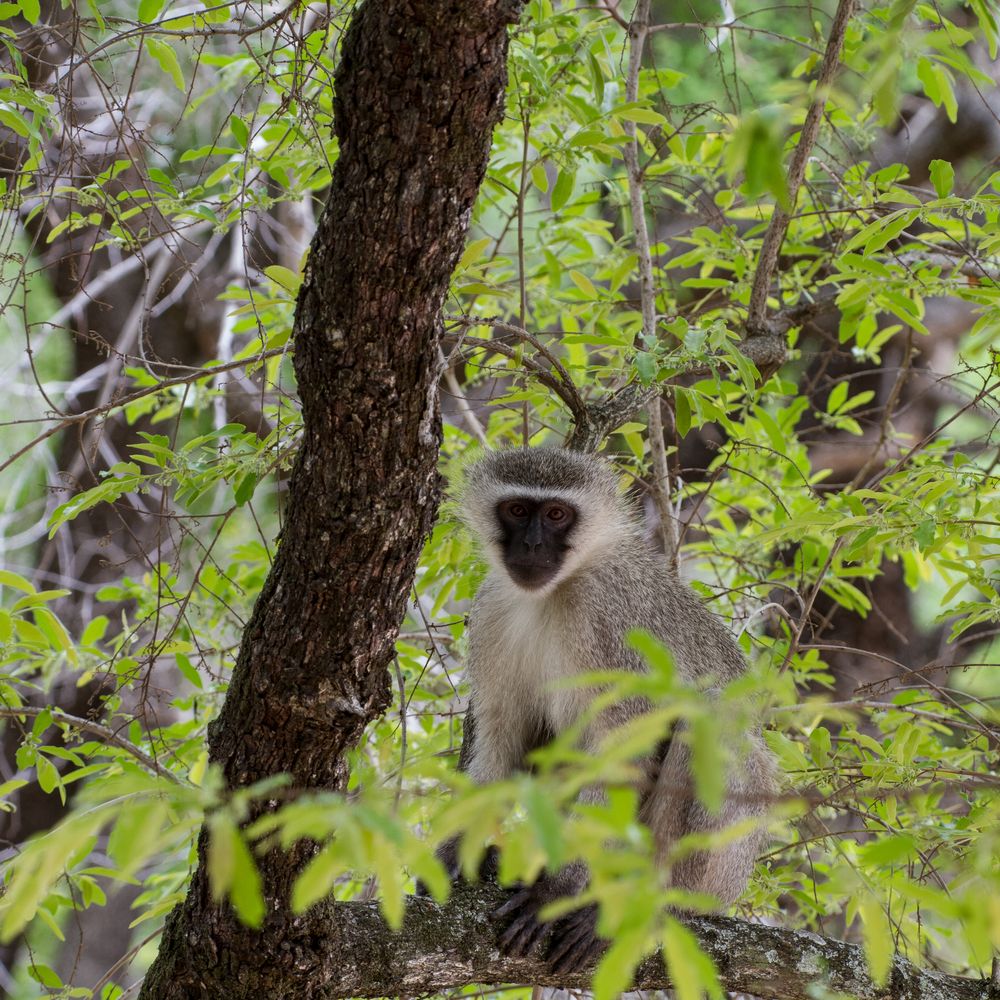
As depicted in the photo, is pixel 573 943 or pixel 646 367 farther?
pixel 573 943

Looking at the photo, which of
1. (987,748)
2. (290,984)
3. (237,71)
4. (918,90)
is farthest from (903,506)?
(918,90)

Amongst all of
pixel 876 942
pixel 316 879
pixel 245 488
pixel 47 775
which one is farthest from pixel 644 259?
pixel 316 879

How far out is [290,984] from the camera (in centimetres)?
239

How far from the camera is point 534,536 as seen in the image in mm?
3195

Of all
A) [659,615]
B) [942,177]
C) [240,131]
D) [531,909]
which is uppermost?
[240,131]

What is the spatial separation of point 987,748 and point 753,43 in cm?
479

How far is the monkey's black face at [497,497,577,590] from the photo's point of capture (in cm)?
317

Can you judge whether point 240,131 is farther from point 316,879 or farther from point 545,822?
point 545,822

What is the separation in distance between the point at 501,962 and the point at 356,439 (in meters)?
1.45

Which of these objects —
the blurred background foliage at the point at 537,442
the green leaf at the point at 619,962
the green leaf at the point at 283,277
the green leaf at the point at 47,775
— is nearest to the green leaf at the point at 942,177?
the blurred background foliage at the point at 537,442

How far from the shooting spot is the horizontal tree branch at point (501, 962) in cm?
259

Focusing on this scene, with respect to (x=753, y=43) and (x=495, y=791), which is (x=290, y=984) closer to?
(x=495, y=791)

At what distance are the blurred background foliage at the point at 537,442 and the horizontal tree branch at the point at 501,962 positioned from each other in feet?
0.60

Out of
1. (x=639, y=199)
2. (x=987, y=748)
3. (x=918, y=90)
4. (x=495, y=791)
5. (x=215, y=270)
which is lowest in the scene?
(x=987, y=748)
